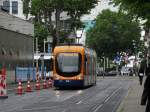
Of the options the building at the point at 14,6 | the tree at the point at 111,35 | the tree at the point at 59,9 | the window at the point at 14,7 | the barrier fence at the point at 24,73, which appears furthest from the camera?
the window at the point at 14,7

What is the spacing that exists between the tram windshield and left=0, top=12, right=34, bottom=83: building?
978 centimetres

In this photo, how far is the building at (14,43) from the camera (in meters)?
54.6

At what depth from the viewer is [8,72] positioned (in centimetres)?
5409

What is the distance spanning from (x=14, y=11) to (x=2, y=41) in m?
79.6

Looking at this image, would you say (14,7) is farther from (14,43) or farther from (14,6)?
(14,43)

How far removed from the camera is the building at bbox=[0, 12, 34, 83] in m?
54.6

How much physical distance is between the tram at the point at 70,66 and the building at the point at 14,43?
9.68 metres

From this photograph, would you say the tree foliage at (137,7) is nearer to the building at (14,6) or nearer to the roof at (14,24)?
the roof at (14,24)

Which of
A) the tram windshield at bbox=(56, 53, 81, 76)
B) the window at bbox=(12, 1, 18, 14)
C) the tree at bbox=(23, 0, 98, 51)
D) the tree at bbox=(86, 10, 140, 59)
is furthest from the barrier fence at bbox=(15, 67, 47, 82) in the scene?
the window at bbox=(12, 1, 18, 14)

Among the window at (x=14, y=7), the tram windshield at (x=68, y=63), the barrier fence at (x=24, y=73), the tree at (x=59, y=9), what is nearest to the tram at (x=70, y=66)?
the tram windshield at (x=68, y=63)

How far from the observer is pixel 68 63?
144ft

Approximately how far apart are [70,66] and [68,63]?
0.27 meters

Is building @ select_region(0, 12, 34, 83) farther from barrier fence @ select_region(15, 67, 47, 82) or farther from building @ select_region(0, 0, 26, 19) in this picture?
building @ select_region(0, 0, 26, 19)

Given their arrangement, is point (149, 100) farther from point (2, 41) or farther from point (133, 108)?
point (2, 41)
